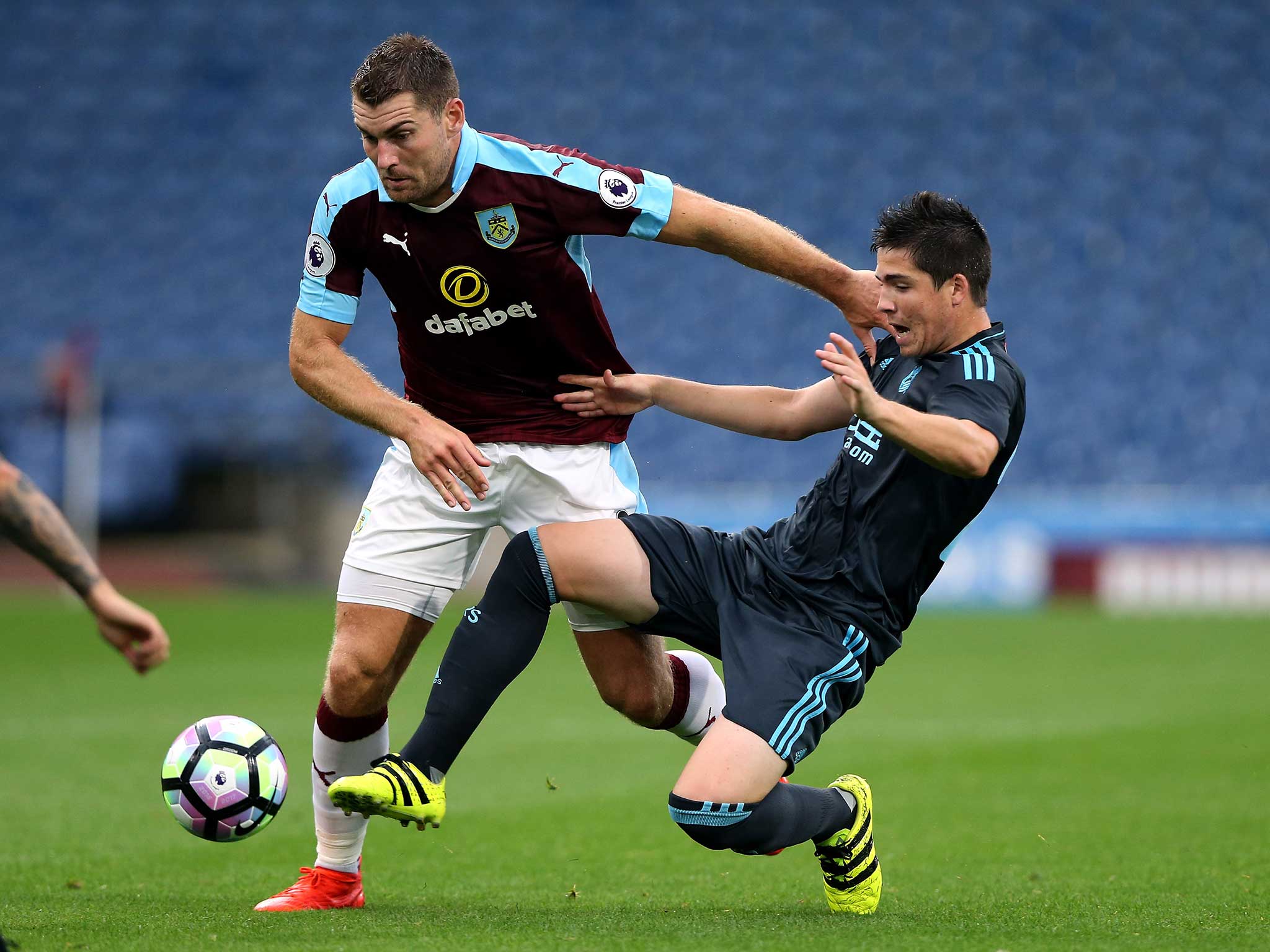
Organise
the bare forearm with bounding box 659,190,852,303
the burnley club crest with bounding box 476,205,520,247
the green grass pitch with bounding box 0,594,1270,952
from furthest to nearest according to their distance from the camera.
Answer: the bare forearm with bounding box 659,190,852,303 → the burnley club crest with bounding box 476,205,520,247 → the green grass pitch with bounding box 0,594,1270,952

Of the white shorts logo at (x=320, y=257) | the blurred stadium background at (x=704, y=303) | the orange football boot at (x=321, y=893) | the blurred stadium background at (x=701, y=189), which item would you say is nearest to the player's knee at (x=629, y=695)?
the orange football boot at (x=321, y=893)

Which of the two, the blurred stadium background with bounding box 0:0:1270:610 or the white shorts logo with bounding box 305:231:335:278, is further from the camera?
the blurred stadium background with bounding box 0:0:1270:610

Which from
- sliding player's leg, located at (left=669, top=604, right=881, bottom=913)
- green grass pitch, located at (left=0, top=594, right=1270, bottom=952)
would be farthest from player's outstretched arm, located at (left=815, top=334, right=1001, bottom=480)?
green grass pitch, located at (left=0, top=594, right=1270, bottom=952)

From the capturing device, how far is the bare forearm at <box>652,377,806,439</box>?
14.3 ft

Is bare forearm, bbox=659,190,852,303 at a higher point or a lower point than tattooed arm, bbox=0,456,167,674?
higher

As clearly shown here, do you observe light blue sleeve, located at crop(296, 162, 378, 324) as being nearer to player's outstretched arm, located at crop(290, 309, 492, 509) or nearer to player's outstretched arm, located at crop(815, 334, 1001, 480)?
player's outstretched arm, located at crop(290, 309, 492, 509)

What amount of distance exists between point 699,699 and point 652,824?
1328 mm

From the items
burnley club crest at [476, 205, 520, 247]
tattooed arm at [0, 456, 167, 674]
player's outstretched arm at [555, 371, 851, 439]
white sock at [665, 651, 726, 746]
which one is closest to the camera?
tattooed arm at [0, 456, 167, 674]

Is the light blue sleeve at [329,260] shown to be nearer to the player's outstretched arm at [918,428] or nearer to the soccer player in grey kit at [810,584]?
the soccer player in grey kit at [810,584]

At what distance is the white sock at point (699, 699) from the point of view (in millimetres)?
4504

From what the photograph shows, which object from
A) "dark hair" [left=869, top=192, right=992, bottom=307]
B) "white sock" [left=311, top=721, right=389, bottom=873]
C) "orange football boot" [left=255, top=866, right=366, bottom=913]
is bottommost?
"orange football boot" [left=255, top=866, right=366, bottom=913]

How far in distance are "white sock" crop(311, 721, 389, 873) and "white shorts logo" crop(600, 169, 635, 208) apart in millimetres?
1602

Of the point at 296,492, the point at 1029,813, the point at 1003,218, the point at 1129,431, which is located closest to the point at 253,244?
the point at 296,492

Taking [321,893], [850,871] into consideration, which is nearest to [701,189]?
[321,893]
